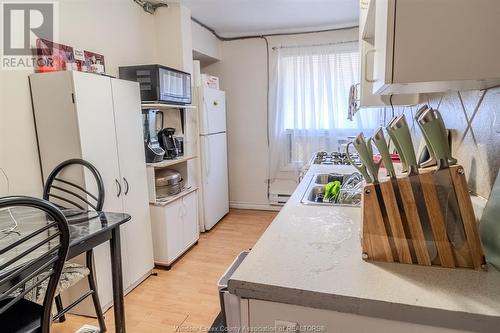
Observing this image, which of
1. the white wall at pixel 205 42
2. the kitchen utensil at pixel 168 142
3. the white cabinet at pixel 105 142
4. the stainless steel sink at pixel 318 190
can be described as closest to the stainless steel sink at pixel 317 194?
the stainless steel sink at pixel 318 190

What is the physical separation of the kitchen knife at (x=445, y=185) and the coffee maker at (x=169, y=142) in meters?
2.47

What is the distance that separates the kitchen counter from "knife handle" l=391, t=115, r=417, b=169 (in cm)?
28

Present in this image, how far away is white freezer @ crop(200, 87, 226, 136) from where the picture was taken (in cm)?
334

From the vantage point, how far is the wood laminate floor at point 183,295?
1.94 meters

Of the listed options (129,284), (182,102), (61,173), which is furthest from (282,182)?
(61,173)

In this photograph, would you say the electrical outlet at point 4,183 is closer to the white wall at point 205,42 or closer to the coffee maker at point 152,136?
the coffee maker at point 152,136

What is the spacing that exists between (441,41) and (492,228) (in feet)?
1.64

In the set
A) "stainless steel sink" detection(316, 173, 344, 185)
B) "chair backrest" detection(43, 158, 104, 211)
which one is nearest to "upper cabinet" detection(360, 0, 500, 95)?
"stainless steel sink" detection(316, 173, 344, 185)

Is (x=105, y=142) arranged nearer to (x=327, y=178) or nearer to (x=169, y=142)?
(x=169, y=142)

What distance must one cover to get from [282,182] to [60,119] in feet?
9.61

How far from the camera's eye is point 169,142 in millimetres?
2932

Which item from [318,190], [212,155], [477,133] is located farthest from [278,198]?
[477,133]

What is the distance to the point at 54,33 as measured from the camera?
81.3 inches

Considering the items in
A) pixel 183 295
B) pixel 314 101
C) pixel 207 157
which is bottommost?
pixel 183 295
